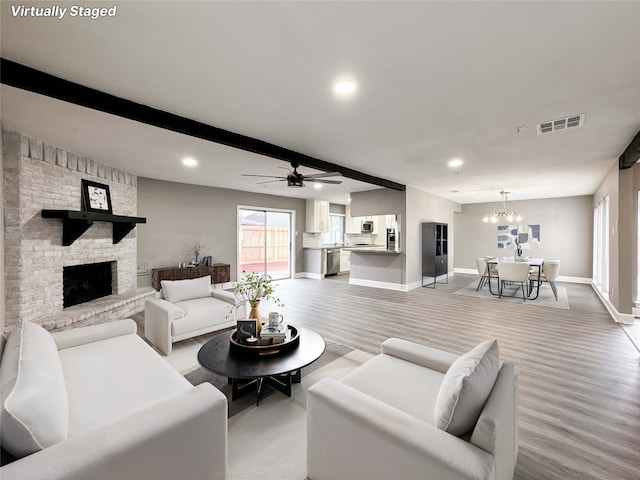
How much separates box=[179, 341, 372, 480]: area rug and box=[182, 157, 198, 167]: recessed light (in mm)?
3114

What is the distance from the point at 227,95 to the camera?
7.94ft

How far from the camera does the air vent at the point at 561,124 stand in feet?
9.34

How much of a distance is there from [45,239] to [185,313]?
6.76ft

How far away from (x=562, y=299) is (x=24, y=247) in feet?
29.6

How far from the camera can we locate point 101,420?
1480mm

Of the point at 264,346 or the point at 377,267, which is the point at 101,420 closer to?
the point at 264,346

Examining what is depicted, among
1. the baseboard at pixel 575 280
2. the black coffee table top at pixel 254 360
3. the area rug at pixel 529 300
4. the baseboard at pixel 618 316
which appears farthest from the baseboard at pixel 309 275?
the baseboard at pixel 575 280

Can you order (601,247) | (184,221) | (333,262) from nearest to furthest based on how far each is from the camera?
1. (184,221)
2. (601,247)
3. (333,262)

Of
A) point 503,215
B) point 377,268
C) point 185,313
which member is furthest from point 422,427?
point 503,215

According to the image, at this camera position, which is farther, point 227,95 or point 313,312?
point 313,312

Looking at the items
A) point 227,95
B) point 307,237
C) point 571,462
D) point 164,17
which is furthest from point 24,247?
point 307,237

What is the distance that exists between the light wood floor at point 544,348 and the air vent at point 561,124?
2.52 metres

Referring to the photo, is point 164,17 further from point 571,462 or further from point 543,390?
point 543,390

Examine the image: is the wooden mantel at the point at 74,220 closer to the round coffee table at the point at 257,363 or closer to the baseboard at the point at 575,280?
the round coffee table at the point at 257,363
